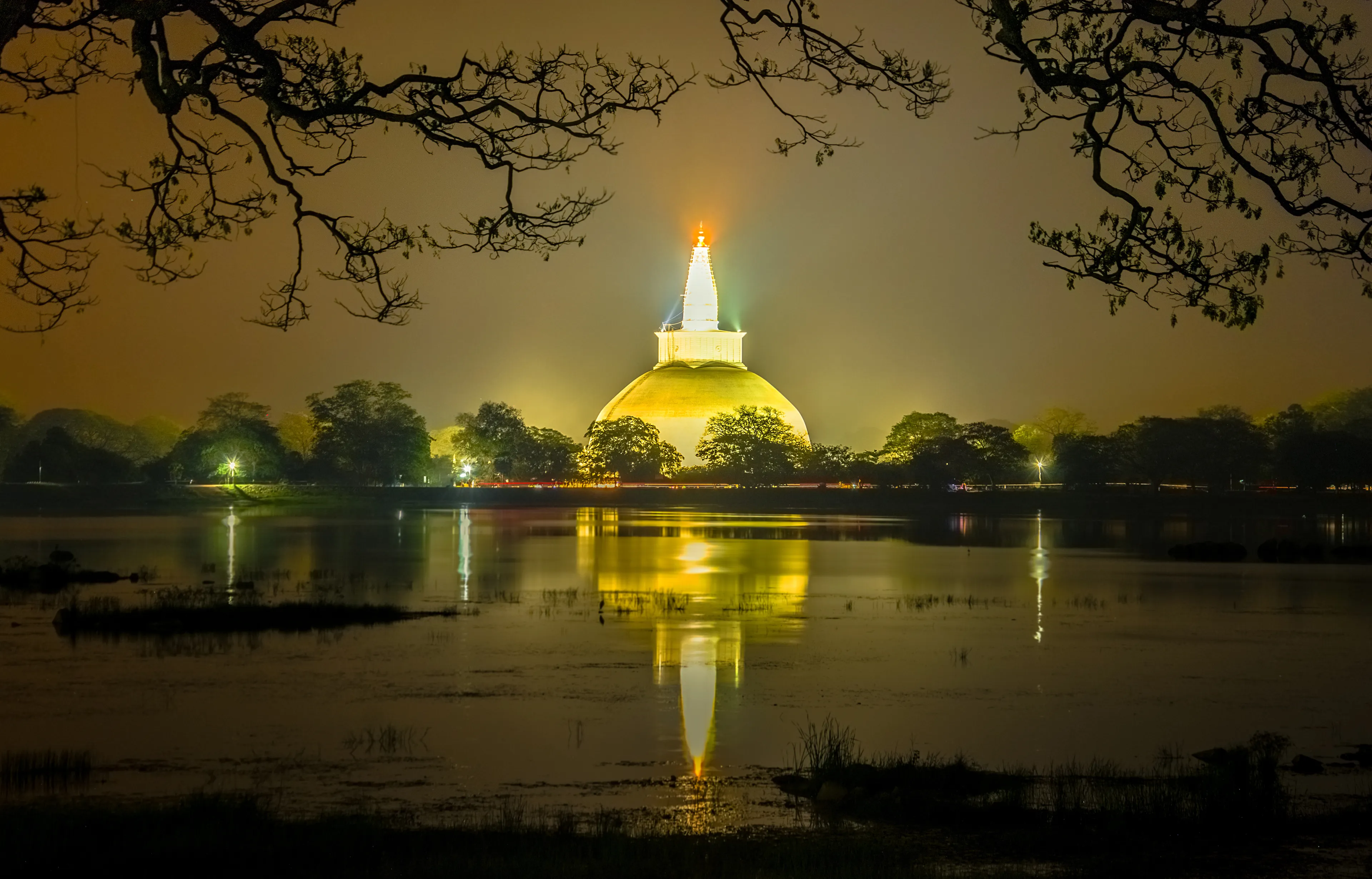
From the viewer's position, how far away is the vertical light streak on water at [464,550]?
1682 inches

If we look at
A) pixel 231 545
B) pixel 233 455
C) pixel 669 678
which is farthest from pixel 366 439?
pixel 669 678

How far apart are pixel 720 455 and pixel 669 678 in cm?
9532

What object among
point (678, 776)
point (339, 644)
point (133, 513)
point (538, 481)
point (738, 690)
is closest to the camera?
point (678, 776)

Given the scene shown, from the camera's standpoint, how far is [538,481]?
121625 mm

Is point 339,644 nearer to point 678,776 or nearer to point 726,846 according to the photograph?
point 678,776

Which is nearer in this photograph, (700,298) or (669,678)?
(669,678)

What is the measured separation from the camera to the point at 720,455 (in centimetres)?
11962

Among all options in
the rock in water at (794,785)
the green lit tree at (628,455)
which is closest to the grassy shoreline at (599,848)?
the rock in water at (794,785)

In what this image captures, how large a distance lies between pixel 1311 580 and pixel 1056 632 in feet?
49.1

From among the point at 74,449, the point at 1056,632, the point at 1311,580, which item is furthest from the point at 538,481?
the point at 1056,632

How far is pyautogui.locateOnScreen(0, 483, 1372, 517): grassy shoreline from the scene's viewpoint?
99.2 metres

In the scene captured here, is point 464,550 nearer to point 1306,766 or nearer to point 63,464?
point 1306,766

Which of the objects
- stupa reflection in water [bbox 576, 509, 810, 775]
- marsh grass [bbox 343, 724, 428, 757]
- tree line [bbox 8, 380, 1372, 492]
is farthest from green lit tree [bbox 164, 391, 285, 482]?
marsh grass [bbox 343, 724, 428, 757]

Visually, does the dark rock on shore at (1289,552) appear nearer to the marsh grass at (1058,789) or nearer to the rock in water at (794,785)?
the marsh grass at (1058,789)
